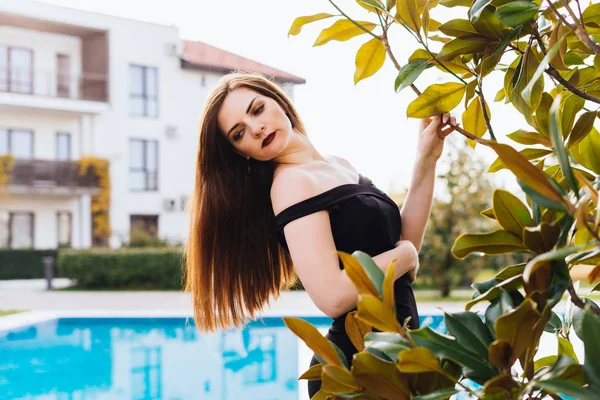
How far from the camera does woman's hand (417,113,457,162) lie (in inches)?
51.3

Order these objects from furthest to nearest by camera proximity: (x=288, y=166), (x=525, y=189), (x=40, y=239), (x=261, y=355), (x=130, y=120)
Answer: (x=130, y=120) → (x=40, y=239) → (x=261, y=355) → (x=288, y=166) → (x=525, y=189)

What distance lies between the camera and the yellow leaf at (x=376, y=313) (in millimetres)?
550

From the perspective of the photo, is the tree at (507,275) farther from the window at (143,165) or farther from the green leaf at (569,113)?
the window at (143,165)

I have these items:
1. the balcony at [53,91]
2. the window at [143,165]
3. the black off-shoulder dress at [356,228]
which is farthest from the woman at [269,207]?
the window at [143,165]

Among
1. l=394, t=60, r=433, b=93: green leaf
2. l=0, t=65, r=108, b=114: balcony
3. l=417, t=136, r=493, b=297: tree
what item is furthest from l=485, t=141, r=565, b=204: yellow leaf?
l=0, t=65, r=108, b=114: balcony

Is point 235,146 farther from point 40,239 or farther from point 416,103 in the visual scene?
point 40,239

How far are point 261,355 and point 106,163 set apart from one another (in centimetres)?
1118

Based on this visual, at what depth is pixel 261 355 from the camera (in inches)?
282

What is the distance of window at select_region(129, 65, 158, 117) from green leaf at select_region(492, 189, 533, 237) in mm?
18275

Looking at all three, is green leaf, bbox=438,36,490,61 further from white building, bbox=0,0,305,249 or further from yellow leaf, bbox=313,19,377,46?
white building, bbox=0,0,305,249

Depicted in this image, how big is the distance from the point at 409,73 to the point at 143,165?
17984 millimetres

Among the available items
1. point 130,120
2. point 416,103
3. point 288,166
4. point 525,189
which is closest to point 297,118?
point 288,166

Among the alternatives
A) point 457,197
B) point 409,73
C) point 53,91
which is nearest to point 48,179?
point 53,91

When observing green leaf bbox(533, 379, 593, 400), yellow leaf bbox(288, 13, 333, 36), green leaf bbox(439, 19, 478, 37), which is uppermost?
yellow leaf bbox(288, 13, 333, 36)
